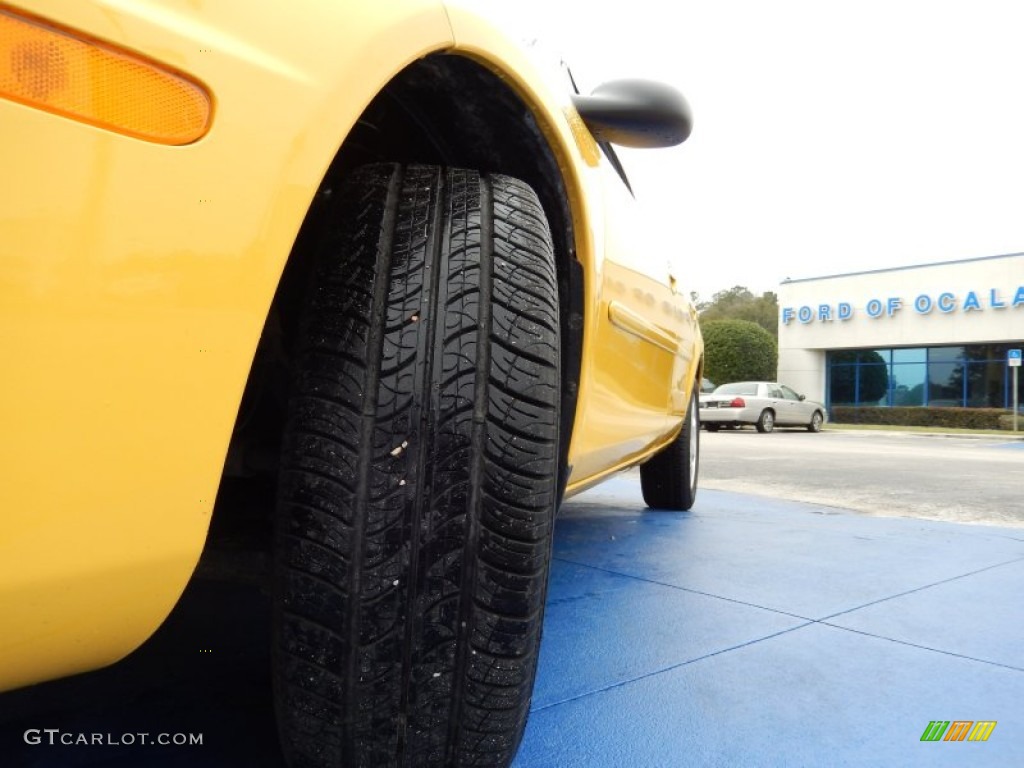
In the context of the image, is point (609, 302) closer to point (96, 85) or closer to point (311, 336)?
point (311, 336)

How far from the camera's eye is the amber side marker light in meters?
0.64

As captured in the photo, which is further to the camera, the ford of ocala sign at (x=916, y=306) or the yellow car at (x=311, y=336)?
the ford of ocala sign at (x=916, y=306)

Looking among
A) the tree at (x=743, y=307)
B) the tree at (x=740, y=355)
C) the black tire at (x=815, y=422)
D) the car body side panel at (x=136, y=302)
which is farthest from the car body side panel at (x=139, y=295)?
the tree at (x=743, y=307)

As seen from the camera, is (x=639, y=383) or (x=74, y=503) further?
(x=639, y=383)

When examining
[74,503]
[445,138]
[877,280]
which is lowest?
[74,503]

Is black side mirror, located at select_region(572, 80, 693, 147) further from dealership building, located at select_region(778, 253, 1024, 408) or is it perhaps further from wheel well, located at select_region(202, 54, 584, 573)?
dealership building, located at select_region(778, 253, 1024, 408)

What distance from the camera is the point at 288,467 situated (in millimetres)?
990

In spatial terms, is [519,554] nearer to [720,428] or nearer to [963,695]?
[963,695]

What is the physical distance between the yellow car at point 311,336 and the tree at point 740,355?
24994 millimetres

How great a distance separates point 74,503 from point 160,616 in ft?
0.57

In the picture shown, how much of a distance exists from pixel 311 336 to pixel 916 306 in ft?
80.9

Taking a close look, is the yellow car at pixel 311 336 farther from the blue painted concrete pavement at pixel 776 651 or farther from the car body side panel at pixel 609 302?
the blue painted concrete pavement at pixel 776 651

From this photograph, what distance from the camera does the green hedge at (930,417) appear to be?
20.3m

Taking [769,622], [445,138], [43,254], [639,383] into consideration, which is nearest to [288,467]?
[43,254]
